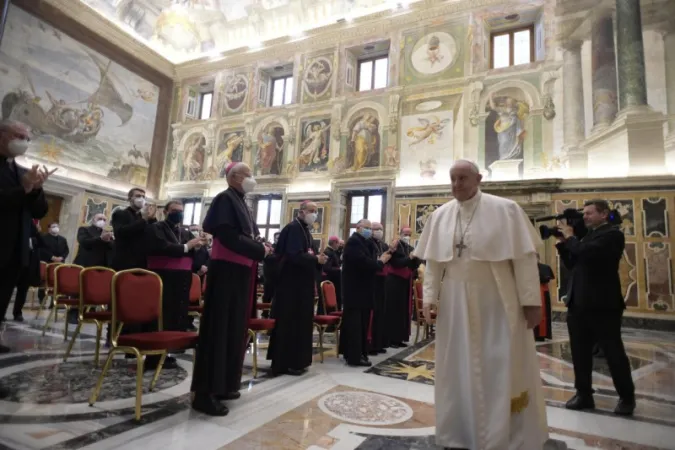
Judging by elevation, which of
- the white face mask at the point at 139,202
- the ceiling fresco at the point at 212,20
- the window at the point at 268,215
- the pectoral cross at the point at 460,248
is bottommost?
the pectoral cross at the point at 460,248

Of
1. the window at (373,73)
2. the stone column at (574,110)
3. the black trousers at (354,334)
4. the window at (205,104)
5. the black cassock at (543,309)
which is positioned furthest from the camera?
the window at (205,104)

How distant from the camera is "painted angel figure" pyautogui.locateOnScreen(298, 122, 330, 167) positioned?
43.8 feet

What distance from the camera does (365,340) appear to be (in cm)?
474

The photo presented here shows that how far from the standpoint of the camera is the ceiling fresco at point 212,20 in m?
14.2

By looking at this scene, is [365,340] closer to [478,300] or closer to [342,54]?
[478,300]

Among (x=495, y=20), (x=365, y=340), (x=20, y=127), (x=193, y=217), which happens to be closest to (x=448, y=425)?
(x=365, y=340)

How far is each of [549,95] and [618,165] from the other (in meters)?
2.52

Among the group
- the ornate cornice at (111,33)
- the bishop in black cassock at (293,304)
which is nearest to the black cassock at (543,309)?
the bishop in black cassock at (293,304)

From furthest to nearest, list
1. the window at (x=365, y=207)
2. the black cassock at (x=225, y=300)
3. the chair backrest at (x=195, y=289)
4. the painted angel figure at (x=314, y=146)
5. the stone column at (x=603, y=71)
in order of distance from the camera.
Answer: the painted angel figure at (x=314, y=146), the window at (x=365, y=207), the stone column at (x=603, y=71), the chair backrest at (x=195, y=289), the black cassock at (x=225, y=300)

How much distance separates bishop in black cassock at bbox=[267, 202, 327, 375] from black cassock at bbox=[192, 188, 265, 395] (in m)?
0.98

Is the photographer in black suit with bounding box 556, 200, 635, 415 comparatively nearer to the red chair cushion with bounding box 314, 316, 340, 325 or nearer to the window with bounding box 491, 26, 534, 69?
the red chair cushion with bounding box 314, 316, 340, 325

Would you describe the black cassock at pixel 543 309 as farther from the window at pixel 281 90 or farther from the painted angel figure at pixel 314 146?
the window at pixel 281 90

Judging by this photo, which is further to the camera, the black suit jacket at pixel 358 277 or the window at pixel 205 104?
the window at pixel 205 104

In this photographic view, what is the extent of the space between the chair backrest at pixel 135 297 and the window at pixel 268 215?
10308mm
